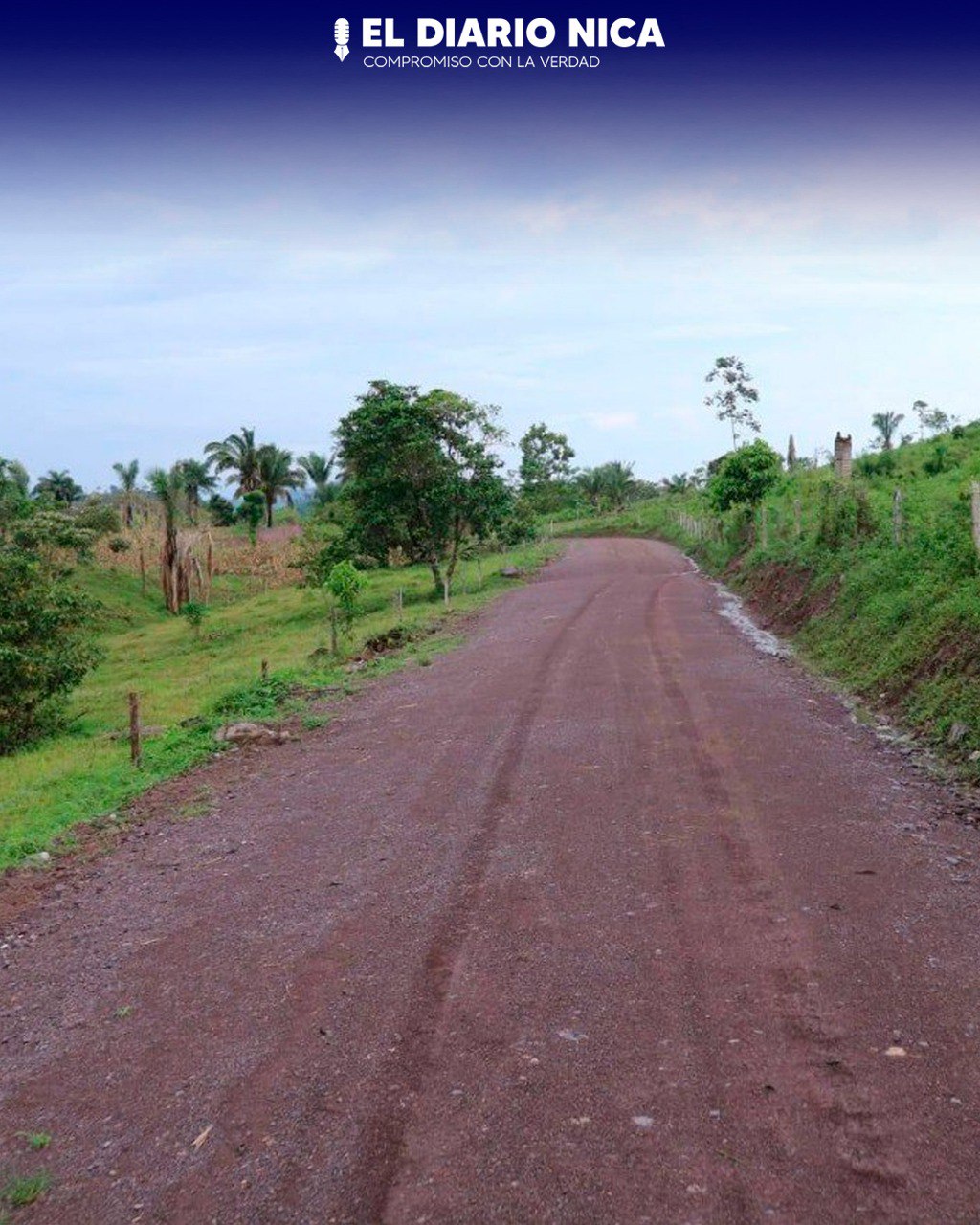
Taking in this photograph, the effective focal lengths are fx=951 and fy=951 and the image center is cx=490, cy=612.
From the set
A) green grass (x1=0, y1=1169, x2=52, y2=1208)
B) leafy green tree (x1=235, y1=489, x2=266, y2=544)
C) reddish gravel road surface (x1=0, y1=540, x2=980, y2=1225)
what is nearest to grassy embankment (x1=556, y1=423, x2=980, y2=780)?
reddish gravel road surface (x1=0, y1=540, x2=980, y2=1225)

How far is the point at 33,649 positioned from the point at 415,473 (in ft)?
43.5

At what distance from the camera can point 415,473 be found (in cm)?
2941

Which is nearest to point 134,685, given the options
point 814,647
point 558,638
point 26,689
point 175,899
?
point 26,689

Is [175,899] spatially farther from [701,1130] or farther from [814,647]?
[814,647]

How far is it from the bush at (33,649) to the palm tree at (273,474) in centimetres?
4841

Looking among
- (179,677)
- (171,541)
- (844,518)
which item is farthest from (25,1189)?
(171,541)

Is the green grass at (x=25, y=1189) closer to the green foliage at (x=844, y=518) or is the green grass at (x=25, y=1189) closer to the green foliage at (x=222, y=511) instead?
the green foliage at (x=844, y=518)

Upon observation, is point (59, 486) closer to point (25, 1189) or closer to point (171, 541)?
point (171, 541)

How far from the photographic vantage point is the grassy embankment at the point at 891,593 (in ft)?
35.0

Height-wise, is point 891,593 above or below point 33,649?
above

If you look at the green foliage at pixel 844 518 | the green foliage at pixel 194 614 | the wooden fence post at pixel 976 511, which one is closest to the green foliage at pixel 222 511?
the green foliage at pixel 194 614

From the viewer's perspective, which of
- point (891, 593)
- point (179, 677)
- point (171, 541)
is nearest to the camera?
point (891, 593)

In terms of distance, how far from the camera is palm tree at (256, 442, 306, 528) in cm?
6819

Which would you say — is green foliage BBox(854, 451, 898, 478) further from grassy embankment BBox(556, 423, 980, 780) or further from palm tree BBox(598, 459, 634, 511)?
palm tree BBox(598, 459, 634, 511)
